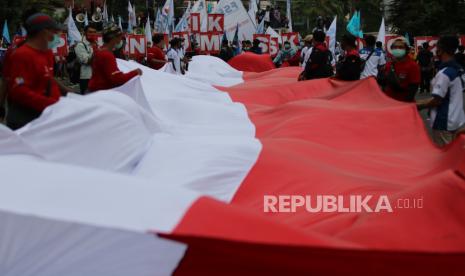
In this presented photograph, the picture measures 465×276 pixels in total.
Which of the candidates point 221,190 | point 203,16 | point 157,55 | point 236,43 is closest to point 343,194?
point 221,190

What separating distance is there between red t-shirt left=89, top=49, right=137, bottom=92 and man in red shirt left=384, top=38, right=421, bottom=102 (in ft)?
10.8

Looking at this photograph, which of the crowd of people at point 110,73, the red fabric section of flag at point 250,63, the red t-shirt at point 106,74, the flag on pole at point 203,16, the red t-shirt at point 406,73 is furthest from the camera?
the flag on pole at point 203,16

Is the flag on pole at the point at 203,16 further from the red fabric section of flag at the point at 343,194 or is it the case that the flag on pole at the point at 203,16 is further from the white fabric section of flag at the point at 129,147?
the white fabric section of flag at the point at 129,147

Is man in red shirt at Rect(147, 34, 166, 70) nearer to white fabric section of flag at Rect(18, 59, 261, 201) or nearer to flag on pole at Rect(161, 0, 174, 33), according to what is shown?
white fabric section of flag at Rect(18, 59, 261, 201)

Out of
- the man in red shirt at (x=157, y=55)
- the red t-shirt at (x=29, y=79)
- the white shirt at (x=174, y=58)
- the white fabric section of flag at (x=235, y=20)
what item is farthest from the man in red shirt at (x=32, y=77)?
the white fabric section of flag at (x=235, y=20)

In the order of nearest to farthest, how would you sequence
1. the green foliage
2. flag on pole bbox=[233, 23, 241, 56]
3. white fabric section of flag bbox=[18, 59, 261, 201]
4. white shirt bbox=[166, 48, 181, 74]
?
white fabric section of flag bbox=[18, 59, 261, 201]
white shirt bbox=[166, 48, 181, 74]
flag on pole bbox=[233, 23, 241, 56]
the green foliage

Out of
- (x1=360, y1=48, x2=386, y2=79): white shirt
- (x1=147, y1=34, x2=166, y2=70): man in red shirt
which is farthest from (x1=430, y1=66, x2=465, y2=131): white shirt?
(x1=147, y1=34, x2=166, y2=70): man in red shirt

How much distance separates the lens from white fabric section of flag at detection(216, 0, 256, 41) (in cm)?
2564

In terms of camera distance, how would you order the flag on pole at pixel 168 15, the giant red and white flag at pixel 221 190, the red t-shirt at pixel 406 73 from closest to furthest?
the giant red and white flag at pixel 221 190, the red t-shirt at pixel 406 73, the flag on pole at pixel 168 15

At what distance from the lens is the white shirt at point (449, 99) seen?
7090 mm

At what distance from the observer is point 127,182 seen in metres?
3.14

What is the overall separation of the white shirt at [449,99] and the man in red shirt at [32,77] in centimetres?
349

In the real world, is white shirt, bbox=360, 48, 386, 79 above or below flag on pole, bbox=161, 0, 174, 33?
below

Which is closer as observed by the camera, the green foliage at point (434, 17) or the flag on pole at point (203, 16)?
the flag on pole at point (203, 16)
